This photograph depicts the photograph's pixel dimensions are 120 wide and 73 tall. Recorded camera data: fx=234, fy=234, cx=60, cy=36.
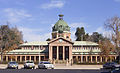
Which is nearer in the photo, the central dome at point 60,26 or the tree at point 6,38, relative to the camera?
the tree at point 6,38

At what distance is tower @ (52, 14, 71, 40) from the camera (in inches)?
4053

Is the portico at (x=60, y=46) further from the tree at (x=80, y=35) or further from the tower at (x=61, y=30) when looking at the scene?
the tree at (x=80, y=35)

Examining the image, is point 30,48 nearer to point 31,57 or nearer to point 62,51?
point 31,57

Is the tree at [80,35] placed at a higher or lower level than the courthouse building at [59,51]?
higher

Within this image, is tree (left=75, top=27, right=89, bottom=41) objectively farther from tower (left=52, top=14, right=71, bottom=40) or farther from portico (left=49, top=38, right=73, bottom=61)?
portico (left=49, top=38, right=73, bottom=61)

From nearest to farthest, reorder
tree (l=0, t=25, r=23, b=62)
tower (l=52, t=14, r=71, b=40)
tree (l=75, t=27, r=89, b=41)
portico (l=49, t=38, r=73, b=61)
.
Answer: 1. tree (l=0, t=25, r=23, b=62)
2. portico (l=49, t=38, r=73, b=61)
3. tower (l=52, t=14, r=71, b=40)
4. tree (l=75, t=27, r=89, b=41)

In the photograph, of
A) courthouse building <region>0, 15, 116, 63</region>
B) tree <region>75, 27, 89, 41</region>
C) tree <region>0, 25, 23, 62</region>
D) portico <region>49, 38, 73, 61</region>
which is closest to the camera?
tree <region>0, 25, 23, 62</region>

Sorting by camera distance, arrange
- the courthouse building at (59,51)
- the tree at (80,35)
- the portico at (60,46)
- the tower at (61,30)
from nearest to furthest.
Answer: the portico at (60,46), the courthouse building at (59,51), the tower at (61,30), the tree at (80,35)

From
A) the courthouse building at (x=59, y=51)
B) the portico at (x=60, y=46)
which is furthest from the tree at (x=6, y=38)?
the portico at (x=60, y=46)

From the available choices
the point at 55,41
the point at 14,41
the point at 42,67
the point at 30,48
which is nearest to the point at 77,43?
the point at 55,41

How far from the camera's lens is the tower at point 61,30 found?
103 m

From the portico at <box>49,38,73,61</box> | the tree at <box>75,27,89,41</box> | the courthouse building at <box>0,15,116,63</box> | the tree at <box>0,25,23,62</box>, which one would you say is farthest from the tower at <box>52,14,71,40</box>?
the tree at <box>75,27,89,41</box>

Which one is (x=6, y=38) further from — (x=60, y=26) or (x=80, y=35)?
(x=80, y=35)

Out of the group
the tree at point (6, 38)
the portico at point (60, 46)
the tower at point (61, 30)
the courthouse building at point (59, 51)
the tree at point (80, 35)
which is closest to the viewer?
the tree at point (6, 38)
